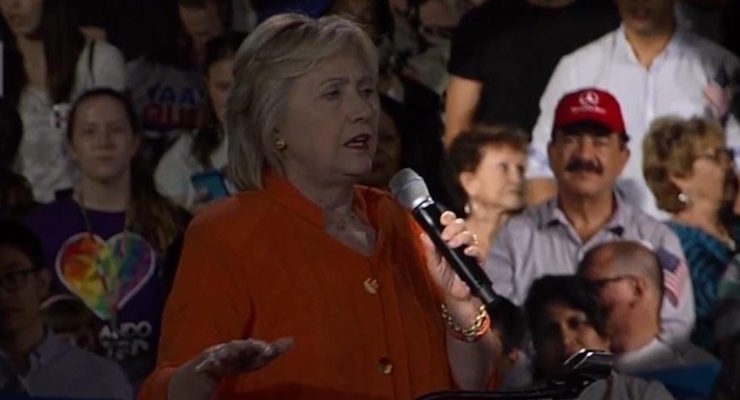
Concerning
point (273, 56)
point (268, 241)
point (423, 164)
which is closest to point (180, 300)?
point (268, 241)

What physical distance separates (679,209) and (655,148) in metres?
0.15

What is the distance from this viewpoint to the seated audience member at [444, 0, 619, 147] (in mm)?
4027

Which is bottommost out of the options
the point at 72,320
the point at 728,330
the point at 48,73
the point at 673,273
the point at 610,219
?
the point at 72,320

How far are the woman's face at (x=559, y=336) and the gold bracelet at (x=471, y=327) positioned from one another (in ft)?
6.62

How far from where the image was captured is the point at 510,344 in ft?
13.5

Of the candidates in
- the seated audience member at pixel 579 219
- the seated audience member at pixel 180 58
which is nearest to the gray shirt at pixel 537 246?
the seated audience member at pixel 579 219

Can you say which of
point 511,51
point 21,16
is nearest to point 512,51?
point 511,51

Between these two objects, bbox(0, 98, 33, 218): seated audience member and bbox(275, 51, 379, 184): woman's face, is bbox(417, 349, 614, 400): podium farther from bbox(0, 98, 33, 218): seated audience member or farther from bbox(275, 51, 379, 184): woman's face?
bbox(0, 98, 33, 218): seated audience member

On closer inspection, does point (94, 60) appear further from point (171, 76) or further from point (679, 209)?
point (679, 209)

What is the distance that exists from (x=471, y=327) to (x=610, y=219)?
2012 millimetres

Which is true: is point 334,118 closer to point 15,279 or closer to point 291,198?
point 291,198

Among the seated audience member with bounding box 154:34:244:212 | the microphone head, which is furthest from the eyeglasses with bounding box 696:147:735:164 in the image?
the microphone head

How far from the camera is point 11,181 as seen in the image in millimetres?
4230

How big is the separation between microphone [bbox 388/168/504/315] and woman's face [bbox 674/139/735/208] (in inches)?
77.3
